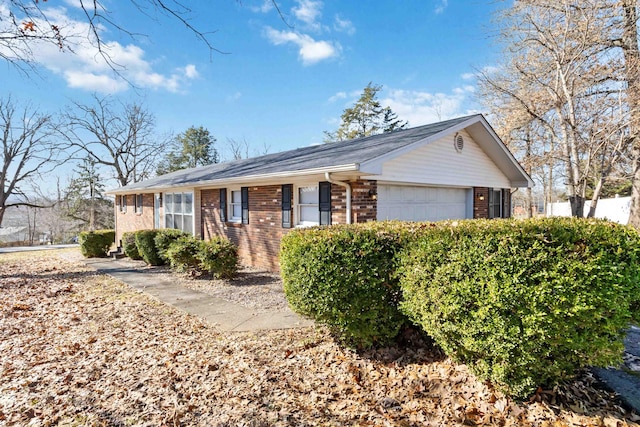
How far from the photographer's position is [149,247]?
11.3m

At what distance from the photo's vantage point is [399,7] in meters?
9.92

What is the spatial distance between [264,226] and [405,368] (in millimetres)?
6999

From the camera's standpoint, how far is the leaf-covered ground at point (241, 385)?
9.70 feet

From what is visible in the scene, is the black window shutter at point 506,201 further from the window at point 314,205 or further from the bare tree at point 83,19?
the bare tree at point 83,19

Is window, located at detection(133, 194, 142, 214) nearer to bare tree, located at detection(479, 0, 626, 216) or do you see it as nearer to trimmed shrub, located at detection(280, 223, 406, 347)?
trimmed shrub, located at detection(280, 223, 406, 347)

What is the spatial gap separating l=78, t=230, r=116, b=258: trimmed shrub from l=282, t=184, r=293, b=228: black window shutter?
10.1 metres

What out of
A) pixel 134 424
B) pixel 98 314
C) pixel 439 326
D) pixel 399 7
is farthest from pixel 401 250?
pixel 399 7

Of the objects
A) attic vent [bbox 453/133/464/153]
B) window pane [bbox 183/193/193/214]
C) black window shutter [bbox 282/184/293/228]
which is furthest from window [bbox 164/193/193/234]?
attic vent [bbox 453/133/464/153]

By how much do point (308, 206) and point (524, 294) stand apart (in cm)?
658

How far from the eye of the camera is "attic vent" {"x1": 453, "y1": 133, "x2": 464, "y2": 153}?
389 inches

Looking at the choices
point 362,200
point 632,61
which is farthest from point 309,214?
point 632,61

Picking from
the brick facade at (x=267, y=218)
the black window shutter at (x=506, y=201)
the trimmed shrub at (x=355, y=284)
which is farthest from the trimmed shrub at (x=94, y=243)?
the black window shutter at (x=506, y=201)

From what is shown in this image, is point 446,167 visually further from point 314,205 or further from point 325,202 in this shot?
point 314,205

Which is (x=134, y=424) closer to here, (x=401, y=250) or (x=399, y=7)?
(x=401, y=250)
